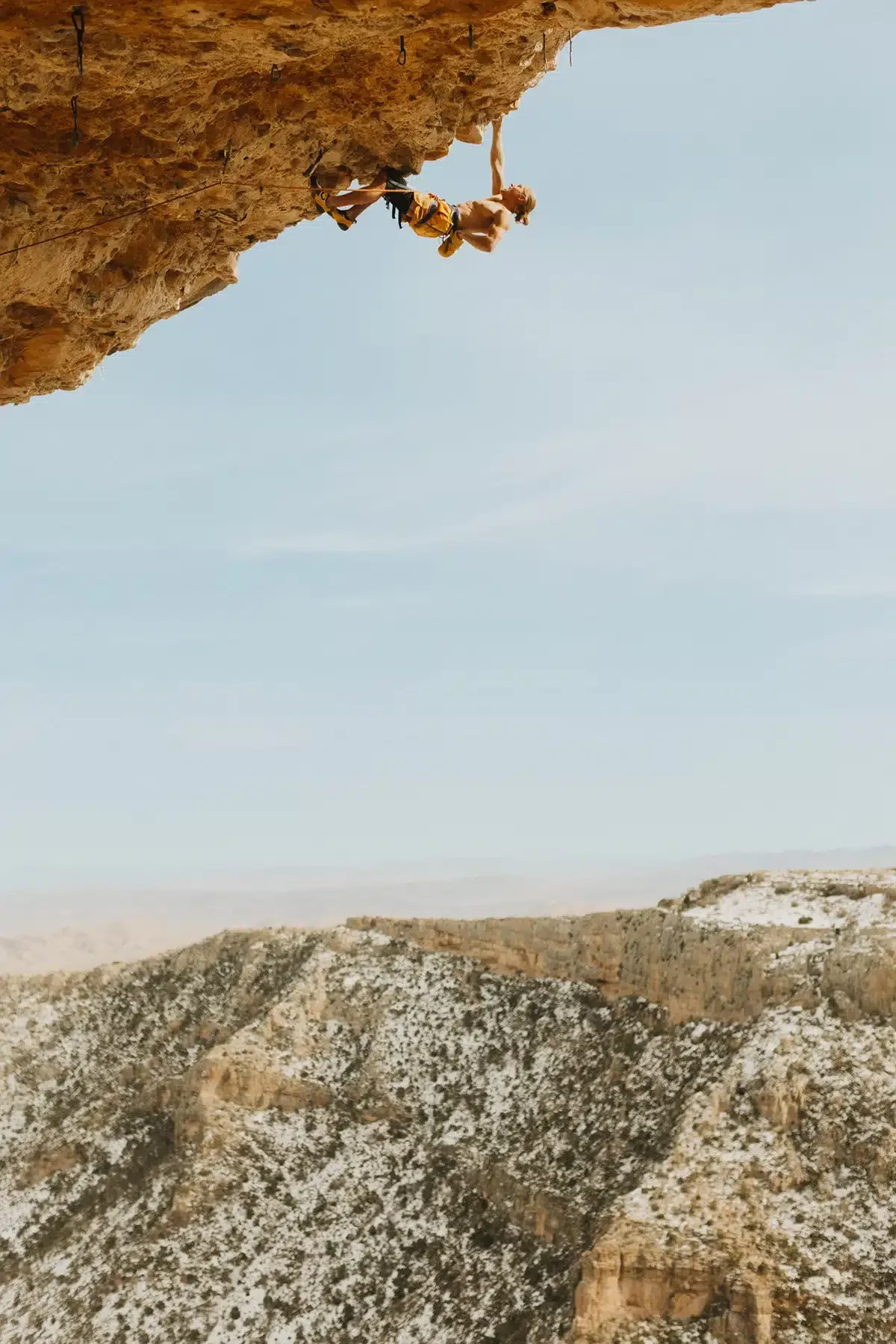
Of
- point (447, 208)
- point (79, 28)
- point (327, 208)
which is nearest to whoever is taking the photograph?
point (79, 28)

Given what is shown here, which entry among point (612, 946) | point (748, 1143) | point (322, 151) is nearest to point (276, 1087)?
point (612, 946)

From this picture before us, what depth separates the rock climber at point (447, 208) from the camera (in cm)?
1055

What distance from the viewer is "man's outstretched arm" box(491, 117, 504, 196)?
12125 millimetres

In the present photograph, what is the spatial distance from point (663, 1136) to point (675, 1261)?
17.4 feet

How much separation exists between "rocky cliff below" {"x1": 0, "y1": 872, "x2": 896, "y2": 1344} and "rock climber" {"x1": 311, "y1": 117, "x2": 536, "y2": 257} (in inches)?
1103

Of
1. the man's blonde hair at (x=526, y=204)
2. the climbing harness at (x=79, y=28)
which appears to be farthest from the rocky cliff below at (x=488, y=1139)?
the climbing harness at (x=79, y=28)

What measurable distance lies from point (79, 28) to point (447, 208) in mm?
5526

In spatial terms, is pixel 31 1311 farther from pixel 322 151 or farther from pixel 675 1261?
pixel 322 151

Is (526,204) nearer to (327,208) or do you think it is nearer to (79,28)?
(327,208)

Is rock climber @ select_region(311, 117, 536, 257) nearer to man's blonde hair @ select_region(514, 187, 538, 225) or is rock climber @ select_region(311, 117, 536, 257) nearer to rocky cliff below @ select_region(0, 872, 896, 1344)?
man's blonde hair @ select_region(514, 187, 538, 225)

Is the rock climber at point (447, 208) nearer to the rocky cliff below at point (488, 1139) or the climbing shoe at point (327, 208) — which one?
the climbing shoe at point (327, 208)

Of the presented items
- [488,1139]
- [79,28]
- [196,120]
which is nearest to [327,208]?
[196,120]

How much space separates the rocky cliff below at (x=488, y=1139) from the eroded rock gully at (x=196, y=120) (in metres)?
29.3

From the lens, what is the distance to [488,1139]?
4212 centimetres
